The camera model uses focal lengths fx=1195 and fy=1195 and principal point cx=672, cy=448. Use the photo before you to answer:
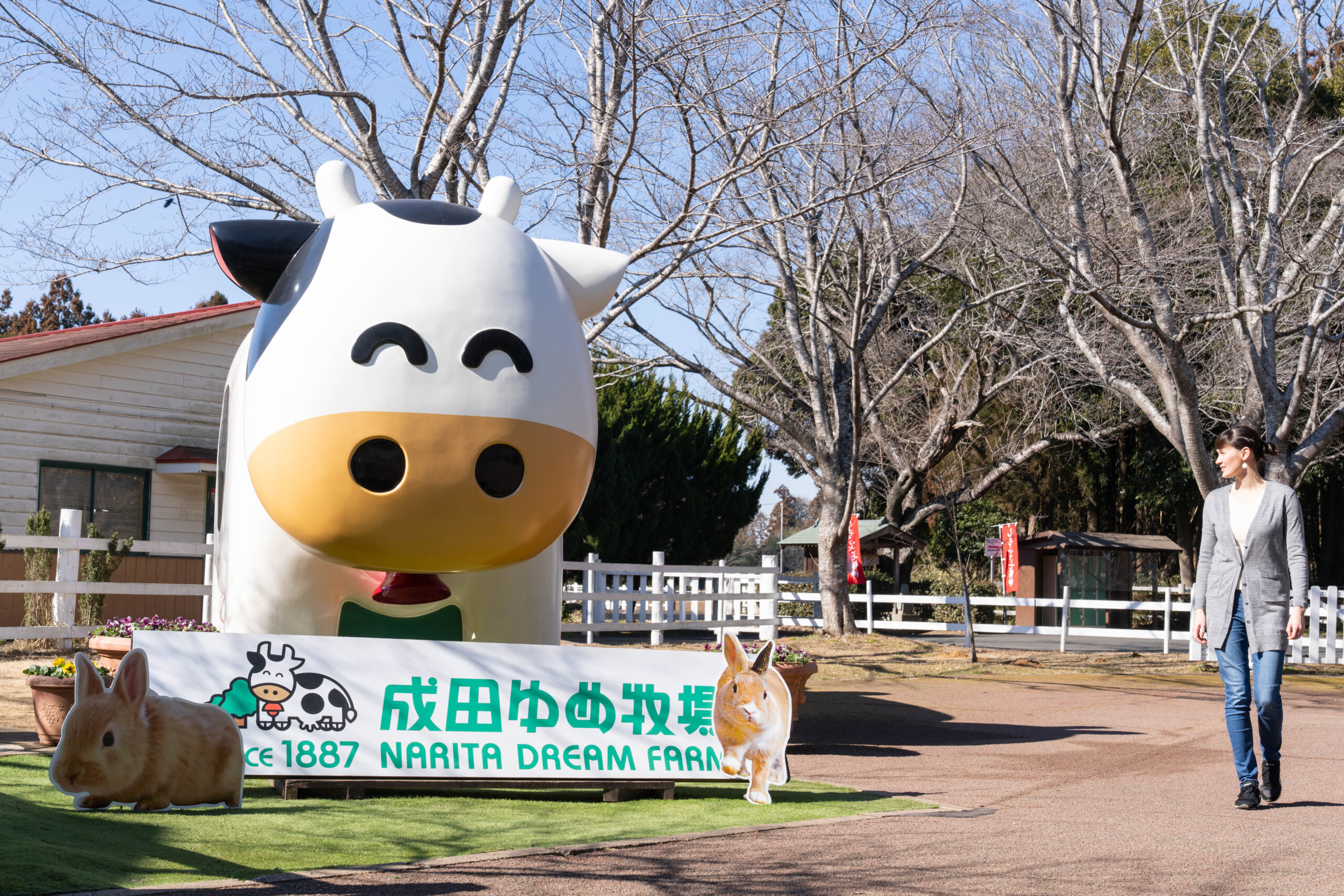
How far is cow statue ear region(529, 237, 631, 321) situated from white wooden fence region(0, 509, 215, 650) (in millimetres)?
6080

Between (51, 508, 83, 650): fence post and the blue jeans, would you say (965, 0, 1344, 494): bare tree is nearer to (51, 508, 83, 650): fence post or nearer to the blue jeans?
the blue jeans

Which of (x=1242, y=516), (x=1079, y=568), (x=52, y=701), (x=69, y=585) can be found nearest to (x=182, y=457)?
(x=69, y=585)

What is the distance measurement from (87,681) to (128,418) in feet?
38.9

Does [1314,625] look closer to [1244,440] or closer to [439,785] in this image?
[1244,440]

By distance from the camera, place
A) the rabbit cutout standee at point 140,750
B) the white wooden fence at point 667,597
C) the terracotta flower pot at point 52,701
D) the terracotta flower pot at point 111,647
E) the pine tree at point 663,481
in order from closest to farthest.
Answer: the rabbit cutout standee at point 140,750 → the terracotta flower pot at point 52,701 → the terracotta flower pot at point 111,647 → the white wooden fence at point 667,597 → the pine tree at point 663,481

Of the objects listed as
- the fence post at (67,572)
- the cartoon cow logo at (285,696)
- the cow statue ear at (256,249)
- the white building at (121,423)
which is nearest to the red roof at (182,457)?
the white building at (121,423)

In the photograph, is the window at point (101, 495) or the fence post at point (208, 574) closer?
the fence post at point (208, 574)

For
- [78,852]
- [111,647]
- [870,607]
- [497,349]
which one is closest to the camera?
[78,852]

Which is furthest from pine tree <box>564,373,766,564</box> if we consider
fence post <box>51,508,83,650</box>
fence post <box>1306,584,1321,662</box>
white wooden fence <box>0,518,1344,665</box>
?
fence post <box>51,508,83,650</box>

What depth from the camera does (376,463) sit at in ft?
17.1

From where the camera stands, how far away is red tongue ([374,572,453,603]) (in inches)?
228

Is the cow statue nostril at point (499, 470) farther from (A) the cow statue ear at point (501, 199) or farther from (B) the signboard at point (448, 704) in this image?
(A) the cow statue ear at point (501, 199)

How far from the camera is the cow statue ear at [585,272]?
606 cm

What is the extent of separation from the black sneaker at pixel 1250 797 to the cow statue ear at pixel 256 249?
17.1 feet
